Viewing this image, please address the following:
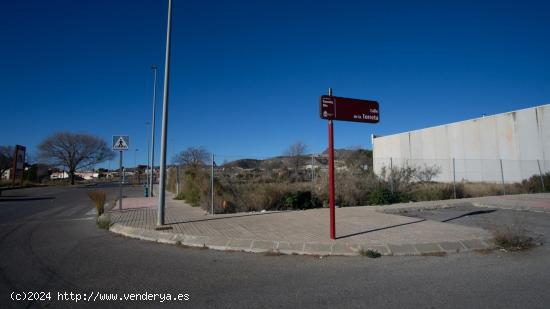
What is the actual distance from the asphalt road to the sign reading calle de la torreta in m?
3.08

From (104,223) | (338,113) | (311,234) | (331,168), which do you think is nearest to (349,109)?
(338,113)

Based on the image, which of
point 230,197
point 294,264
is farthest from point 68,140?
point 294,264

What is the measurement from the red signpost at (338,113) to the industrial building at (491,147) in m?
14.2

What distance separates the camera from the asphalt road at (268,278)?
4.11m

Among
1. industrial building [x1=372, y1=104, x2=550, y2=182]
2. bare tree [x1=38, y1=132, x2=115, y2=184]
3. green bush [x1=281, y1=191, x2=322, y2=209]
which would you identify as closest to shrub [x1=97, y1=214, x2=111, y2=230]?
green bush [x1=281, y1=191, x2=322, y2=209]

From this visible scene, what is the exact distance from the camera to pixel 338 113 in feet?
24.1

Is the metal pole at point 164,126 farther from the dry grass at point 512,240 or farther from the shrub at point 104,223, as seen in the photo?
the dry grass at point 512,240

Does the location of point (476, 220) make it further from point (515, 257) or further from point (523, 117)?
point (523, 117)

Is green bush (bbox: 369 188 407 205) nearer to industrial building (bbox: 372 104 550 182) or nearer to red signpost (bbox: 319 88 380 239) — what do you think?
industrial building (bbox: 372 104 550 182)

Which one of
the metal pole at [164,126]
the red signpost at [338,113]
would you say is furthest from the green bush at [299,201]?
the red signpost at [338,113]

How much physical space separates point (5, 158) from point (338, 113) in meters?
78.5

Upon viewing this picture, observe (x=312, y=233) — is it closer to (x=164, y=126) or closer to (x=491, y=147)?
(x=164, y=126)

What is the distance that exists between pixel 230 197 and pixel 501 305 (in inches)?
411

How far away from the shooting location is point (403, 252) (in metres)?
6.43
